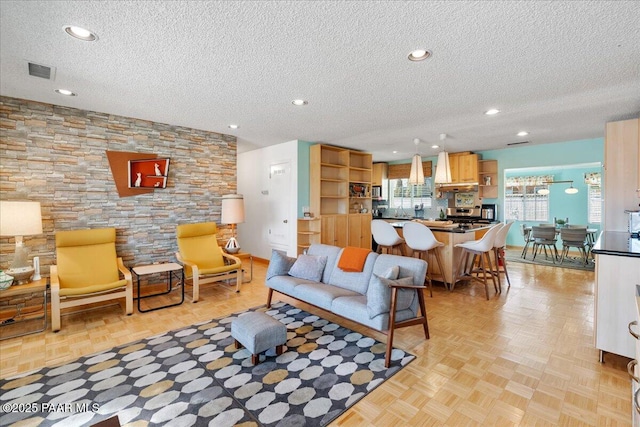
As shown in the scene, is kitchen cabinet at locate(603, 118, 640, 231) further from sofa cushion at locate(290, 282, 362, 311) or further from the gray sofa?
sofa cushion at locate(290, 282, 362, 311)

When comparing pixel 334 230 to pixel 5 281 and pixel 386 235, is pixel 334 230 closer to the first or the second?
pixel 386 235

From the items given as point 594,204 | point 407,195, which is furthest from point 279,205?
point 594,204

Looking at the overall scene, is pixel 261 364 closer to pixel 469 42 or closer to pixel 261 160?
pixel 469 42

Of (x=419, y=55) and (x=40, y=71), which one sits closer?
(x=419, y=55)

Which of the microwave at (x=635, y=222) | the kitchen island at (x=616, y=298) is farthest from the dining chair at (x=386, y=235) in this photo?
the microwave at (x=635, y=222)

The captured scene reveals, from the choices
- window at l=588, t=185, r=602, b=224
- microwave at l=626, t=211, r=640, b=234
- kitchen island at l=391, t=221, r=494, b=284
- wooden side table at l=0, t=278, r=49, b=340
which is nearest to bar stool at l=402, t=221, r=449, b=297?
kitchen island at l=391, t=221, r=494, b=284

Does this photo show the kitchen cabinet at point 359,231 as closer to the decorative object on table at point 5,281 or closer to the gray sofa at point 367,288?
the gray sofa at point 367,288

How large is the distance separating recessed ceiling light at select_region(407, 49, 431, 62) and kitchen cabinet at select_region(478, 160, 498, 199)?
5.67 meters

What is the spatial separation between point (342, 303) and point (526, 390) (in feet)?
Answer: 4.84

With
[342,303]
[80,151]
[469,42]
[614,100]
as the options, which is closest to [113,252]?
[80,151]

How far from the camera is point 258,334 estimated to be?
7.66 feet

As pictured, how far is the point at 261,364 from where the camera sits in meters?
2.40

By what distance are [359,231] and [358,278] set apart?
3.55 meters

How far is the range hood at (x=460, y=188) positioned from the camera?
7275 mm
